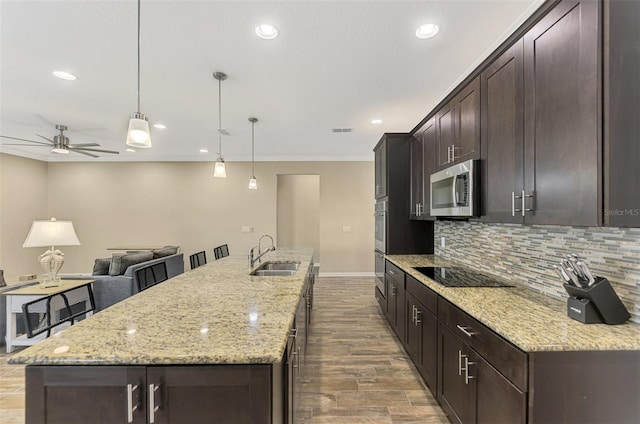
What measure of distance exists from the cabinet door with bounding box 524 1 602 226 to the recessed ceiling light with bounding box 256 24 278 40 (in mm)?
1578

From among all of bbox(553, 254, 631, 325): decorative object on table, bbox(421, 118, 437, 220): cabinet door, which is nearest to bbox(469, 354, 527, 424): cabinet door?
bbox(553, 254, 631, 325): decorative object on table

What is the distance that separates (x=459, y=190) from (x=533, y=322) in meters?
1.04

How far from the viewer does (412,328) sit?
8.23 feet

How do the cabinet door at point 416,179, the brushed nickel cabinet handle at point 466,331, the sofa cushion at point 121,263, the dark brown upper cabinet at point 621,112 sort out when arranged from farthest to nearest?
the sofa cushion at point 121,263 → the cabinet door at point 416,179 → the brushed nickel cabinet handle at point 466,331 → the dark brown upper cabinet at point 621,112

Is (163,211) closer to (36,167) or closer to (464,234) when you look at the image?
(36,167)

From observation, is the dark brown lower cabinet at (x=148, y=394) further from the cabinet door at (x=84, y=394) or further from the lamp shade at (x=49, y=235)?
the lamp shade at (x=49, y=235)

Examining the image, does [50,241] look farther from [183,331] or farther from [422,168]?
[422,168]

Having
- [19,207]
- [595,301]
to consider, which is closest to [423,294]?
[595,301]

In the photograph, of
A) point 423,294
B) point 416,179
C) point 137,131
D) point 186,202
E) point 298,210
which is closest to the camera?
point 137,131

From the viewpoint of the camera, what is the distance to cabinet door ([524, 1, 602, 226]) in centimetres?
116

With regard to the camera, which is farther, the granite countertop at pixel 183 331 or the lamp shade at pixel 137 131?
the lamp shade at pixel 137 131

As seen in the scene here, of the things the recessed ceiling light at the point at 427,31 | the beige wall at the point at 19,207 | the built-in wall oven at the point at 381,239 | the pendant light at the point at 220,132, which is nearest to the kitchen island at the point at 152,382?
the recessed ceiling light at the point at 427,31

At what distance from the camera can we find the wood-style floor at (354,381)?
198cm

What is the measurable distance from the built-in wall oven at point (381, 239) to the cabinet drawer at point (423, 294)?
108 cm
